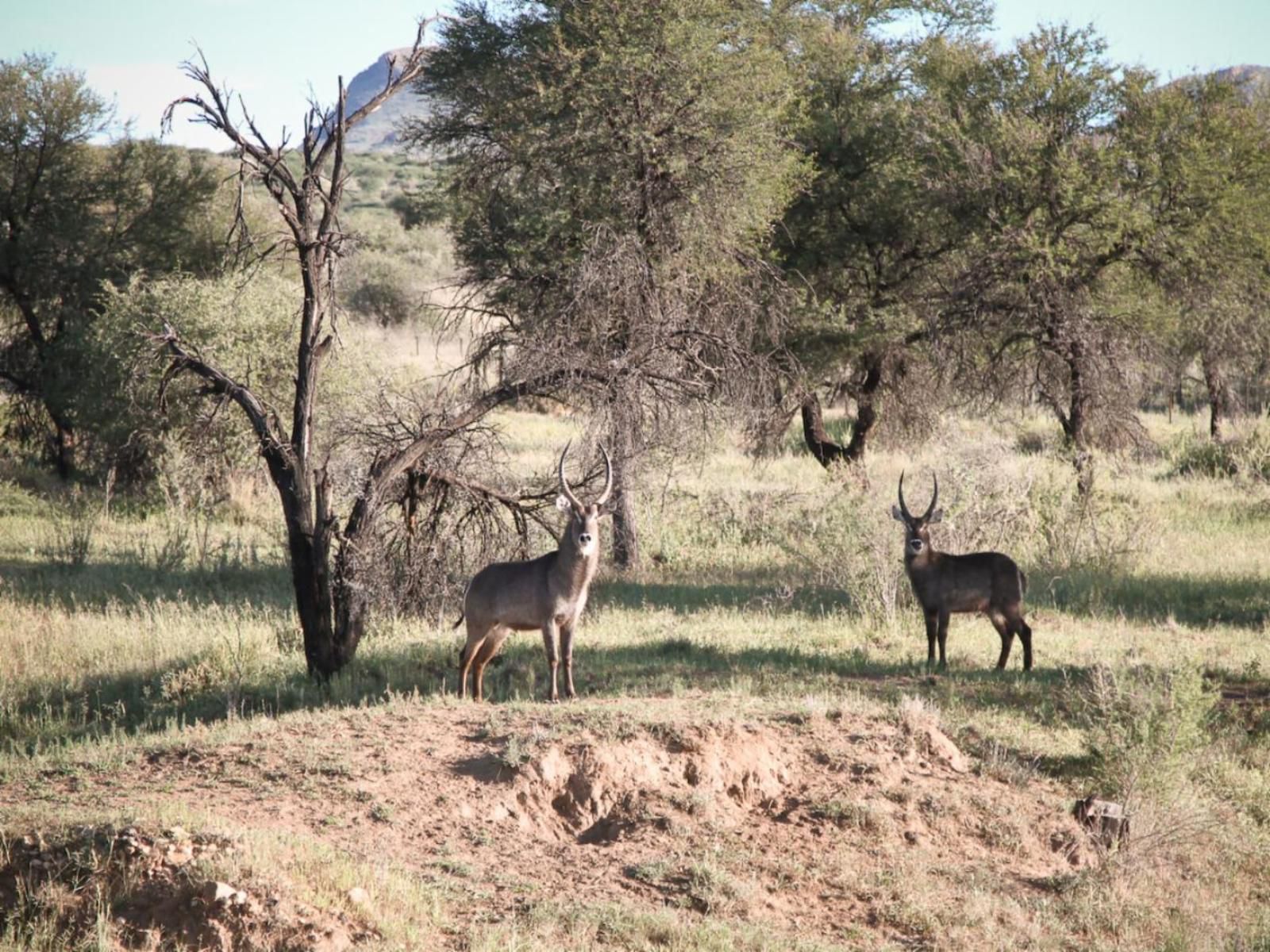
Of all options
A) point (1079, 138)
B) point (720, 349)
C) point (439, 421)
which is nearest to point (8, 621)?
point (439, 421)

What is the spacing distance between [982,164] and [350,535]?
1246cm

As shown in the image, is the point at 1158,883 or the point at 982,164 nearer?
the point at 1158,883

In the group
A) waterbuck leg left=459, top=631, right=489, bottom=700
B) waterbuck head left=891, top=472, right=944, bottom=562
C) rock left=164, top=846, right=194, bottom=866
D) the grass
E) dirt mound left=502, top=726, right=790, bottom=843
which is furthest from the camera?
waterbuck head left=891, top=472, right=944, bottom=562

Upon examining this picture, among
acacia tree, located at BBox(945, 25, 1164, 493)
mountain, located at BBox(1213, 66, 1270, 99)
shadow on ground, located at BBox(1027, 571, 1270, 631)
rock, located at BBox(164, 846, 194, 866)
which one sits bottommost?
rock, located at BBox(164, 846, 194, 866)

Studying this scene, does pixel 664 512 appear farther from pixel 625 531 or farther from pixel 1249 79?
pixel 1249 79

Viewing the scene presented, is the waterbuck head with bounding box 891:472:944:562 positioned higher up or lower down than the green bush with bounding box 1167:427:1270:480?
lower down

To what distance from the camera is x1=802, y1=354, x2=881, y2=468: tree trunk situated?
2320 cm

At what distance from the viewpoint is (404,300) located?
4394 centimetres

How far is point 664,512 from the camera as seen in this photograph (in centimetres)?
2053

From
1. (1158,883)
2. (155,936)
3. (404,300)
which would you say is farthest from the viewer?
(404,300)

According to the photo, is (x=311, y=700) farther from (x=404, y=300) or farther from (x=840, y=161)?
(x=404, y=300)

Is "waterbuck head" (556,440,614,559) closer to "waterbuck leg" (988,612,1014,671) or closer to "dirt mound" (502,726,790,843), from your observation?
"dirt mound" (502,726,790,843)

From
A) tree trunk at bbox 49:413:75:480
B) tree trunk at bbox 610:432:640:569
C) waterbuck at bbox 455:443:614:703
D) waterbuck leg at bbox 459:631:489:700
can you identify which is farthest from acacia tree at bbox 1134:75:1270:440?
tree trunk at bbox 49:413:75:480

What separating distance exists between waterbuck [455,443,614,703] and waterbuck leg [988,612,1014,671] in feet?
13.9
